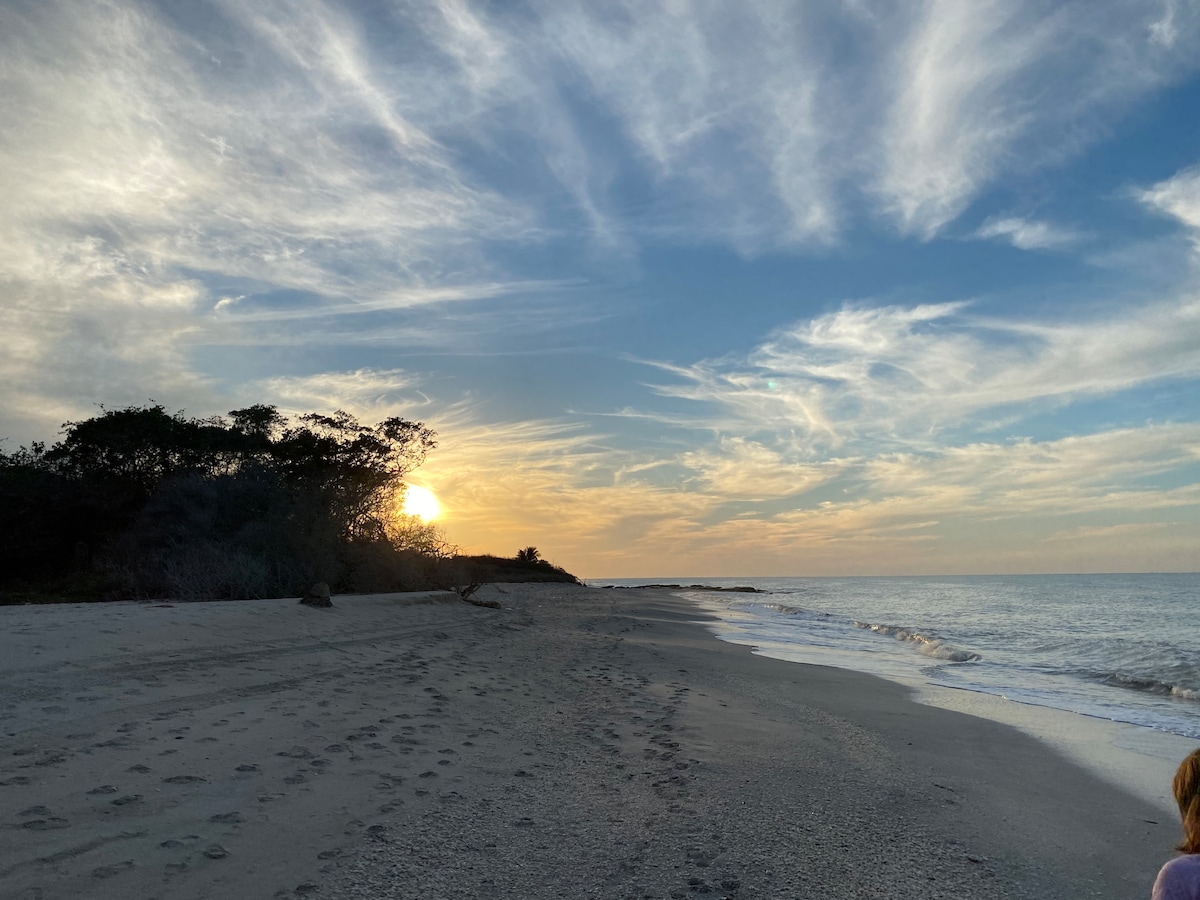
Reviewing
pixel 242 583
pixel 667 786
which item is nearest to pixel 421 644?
pixel 242 583

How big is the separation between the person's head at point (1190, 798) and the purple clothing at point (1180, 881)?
0.23 ft

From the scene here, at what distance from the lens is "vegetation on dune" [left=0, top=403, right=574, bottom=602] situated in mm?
19047

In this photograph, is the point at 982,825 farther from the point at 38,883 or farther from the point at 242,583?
the point at 242,583

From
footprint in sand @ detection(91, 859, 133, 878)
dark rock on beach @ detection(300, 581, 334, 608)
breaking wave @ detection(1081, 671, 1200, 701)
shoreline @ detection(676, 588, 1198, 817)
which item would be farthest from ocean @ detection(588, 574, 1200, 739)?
footprint in sand @ detection(91, 859, 133, 878)

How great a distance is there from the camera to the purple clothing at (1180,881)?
91.2 inches

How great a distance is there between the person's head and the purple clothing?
0.07m

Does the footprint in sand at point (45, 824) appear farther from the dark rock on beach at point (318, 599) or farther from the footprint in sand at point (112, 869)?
the dark rock on beach at point (318, 599)

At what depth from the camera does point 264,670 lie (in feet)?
30.0

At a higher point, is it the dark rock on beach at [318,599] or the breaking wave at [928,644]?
the dark rock on beach at [318,599]

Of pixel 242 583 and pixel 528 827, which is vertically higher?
pixel 242 583

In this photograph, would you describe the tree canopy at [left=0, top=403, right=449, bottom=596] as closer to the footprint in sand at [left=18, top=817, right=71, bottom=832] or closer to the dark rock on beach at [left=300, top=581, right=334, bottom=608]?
the dark rock on beach at [left=300, top=581, right=334, bottom=608]

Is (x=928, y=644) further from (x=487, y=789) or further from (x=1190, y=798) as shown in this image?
(x=1190, y=798)

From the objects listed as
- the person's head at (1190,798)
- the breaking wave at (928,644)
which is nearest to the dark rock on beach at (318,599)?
the breaking wave at (928,644)

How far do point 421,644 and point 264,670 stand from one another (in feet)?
15.7
